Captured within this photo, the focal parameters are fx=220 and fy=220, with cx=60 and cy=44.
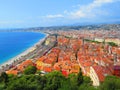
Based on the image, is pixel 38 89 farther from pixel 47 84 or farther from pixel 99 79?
pixel 99 79

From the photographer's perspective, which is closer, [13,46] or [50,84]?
[50,84]

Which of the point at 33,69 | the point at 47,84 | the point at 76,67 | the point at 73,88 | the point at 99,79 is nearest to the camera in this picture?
the point at 73,88

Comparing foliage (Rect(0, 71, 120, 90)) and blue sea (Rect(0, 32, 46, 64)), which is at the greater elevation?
foliage (Rect(0, 71, 120, 90))

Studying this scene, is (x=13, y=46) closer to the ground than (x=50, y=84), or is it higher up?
closer to the ground

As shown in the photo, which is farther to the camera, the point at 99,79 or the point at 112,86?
the point at 99,79

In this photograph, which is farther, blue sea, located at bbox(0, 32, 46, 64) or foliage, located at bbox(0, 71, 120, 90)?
blue sea, located at bbox(0, 32, 46, 64)

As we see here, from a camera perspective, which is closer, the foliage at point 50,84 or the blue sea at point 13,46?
the foliage at point 50,84

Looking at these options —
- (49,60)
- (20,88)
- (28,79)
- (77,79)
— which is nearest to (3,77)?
(28,79)

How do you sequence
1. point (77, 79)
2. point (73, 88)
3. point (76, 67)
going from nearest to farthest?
point (73, 88), point (77, 79), point (76, 67)

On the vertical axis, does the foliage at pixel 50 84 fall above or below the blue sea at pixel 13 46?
above

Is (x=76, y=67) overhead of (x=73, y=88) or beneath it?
beneath

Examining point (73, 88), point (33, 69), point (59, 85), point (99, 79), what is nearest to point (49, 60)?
point (33, 69)
